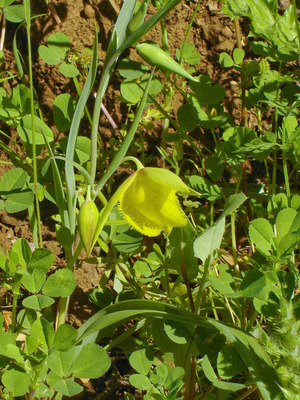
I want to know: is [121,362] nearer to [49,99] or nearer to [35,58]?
[49,99]

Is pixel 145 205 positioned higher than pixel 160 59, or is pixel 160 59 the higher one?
pixel 160 59

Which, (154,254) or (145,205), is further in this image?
(154,254)

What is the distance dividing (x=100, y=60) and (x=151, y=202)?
1286mm

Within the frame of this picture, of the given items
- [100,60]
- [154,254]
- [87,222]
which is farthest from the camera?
[100,60]

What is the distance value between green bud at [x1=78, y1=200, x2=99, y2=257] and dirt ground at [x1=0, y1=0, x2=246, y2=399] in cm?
79

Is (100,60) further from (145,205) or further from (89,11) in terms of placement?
(145,205)

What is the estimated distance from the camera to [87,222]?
5.26ft

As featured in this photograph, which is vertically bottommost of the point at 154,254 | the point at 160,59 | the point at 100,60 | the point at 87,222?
the point at 154,254

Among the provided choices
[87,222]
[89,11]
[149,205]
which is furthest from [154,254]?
[89,11]

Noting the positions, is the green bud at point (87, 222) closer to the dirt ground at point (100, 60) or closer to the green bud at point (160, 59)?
the green bud at point (160, 59)

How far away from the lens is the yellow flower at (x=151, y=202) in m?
1.63

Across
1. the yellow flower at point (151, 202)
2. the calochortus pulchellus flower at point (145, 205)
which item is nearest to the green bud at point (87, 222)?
the calochortus pulchellus flower at point (145, 205)

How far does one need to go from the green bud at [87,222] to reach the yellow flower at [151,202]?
0.13m

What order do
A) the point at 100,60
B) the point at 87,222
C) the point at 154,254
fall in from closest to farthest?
the point at 87,222 < the point at 154,254 < the point at 100,60
